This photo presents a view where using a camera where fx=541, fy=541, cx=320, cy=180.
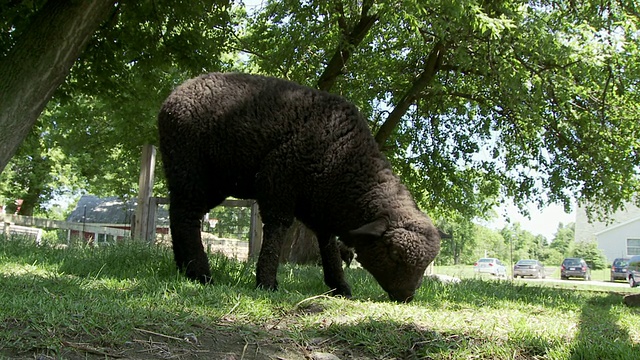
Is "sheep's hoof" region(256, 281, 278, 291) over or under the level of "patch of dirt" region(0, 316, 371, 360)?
over

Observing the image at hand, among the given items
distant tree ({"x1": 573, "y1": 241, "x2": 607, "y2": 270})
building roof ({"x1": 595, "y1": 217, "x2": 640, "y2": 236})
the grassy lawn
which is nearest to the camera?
the grassy lawn

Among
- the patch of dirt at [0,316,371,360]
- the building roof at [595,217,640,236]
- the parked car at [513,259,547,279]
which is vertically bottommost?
the parked car at [513,259,547,279]

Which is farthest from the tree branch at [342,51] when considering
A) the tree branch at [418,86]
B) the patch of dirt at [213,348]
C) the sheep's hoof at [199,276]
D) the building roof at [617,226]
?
the building roof at [617,226]

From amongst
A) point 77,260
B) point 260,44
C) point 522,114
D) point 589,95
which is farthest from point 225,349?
point 589,95

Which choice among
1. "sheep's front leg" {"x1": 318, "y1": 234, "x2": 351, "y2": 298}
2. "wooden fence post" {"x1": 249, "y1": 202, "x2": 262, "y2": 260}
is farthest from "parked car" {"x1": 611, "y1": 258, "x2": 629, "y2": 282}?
"sheep's front leg" {"x1": 318, "y1": 234, "x2": 351, "y2": 298}

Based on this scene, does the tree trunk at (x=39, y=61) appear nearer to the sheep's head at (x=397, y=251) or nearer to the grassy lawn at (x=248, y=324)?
the grassy lawn at (x=248, y=324)

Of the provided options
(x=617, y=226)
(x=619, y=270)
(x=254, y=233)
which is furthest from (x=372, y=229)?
(x=617, y=226)

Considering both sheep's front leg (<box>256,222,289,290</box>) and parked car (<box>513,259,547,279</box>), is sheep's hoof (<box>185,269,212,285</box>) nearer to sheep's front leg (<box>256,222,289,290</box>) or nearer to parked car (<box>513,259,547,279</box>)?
sheep's front leg (<box>256,222,289,290</box>)

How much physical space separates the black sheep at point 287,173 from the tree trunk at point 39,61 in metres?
1.30

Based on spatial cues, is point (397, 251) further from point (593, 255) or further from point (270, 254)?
point (593, 255)

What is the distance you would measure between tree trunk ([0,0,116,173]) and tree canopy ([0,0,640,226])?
2.92 metres

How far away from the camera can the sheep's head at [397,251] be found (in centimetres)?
604

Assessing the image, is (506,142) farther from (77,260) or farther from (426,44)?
(77,260)

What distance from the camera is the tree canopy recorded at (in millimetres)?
10398
